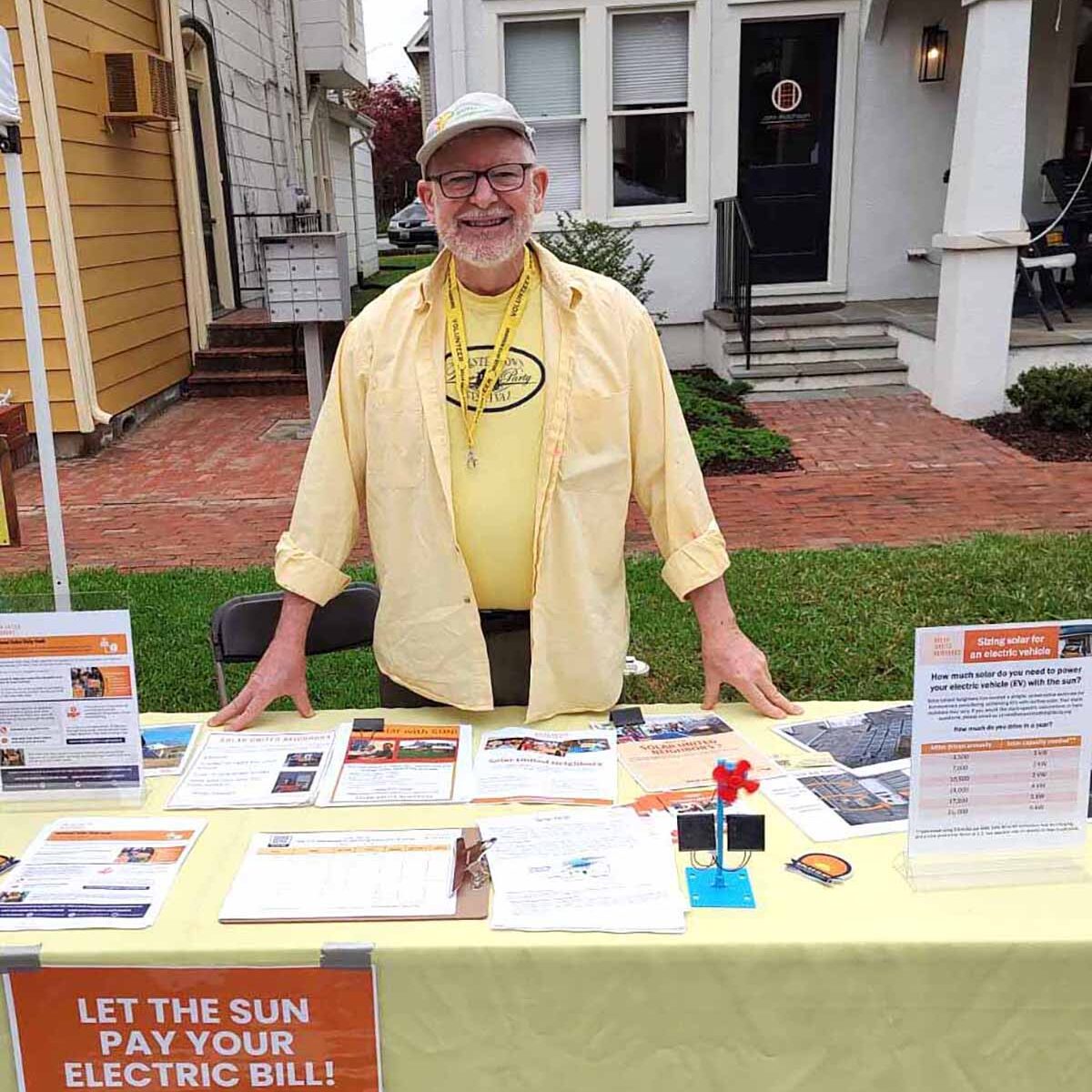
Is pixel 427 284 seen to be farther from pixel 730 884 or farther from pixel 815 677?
pixel 815 677

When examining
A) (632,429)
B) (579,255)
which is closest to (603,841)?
(632,429)

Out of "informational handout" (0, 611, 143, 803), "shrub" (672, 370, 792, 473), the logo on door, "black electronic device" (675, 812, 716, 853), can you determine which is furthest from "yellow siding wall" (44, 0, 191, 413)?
"black electronic device" (675, 812, 716, 853)

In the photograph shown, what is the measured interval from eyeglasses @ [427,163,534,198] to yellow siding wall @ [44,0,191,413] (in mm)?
7031

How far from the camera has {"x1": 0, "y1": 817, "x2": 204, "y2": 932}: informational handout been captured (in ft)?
4.93

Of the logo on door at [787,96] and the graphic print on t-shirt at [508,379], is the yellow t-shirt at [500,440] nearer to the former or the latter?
the graphic print on t-shirt at [508,379]

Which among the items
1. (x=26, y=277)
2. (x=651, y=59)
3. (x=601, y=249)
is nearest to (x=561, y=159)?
(x=651, y=59)

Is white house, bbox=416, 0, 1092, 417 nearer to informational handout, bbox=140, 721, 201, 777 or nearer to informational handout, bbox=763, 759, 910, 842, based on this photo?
Result: informational handout, bbox=763, 759, 910, 842

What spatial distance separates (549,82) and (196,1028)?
29.9 feet

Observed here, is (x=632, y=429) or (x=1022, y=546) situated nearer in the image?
(x=632, y=429)

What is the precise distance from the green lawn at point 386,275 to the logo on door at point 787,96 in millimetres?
4707

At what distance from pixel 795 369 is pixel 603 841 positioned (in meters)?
7.80

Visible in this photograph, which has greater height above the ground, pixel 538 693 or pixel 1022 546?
pixel 538 693

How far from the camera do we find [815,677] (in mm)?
4043

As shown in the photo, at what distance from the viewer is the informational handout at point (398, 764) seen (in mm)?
1852
